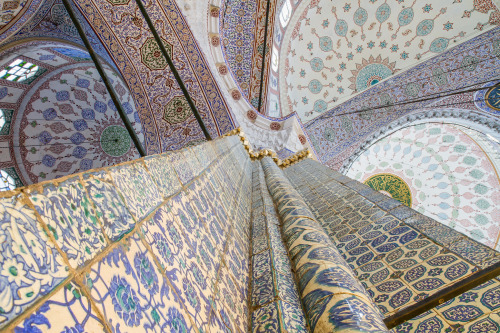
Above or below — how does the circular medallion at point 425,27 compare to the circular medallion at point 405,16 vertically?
below

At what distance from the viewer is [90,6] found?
3812mm

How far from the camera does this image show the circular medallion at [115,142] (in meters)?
6.75

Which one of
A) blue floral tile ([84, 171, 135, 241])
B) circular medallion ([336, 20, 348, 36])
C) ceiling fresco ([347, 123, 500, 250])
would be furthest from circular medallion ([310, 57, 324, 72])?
blue floral tile ([84, 171, 135, 241])

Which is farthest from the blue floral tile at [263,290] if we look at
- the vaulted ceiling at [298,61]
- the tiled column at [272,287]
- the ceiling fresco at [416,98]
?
the ceiling fresco at [416,98]

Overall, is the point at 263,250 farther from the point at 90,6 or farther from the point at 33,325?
the point at 90,6

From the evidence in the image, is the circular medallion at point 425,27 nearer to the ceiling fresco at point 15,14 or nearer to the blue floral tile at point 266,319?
the ceiling fresco at point 15,14

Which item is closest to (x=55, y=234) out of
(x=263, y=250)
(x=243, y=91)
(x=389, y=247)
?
(x=263, y=250)

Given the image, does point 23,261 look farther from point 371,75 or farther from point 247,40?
point 371,75

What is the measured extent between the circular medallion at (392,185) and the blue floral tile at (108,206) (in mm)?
7451

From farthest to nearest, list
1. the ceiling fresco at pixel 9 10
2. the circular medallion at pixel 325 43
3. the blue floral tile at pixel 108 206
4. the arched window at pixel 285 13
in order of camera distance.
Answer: the circular medallion at pixel 325 43, the arched window at pixel 285 13, the ceiling fresco at pixel 9 10, the blue floral tile at pixel 108 206

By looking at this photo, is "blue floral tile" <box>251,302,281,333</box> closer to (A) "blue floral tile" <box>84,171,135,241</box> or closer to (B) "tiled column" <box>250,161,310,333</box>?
(B) "tiled column" <box>250,161,310,333</box>

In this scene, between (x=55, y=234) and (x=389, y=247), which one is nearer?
(x=55, y=234)

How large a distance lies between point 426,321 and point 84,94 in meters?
7.08

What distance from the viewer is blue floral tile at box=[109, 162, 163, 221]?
57cm
